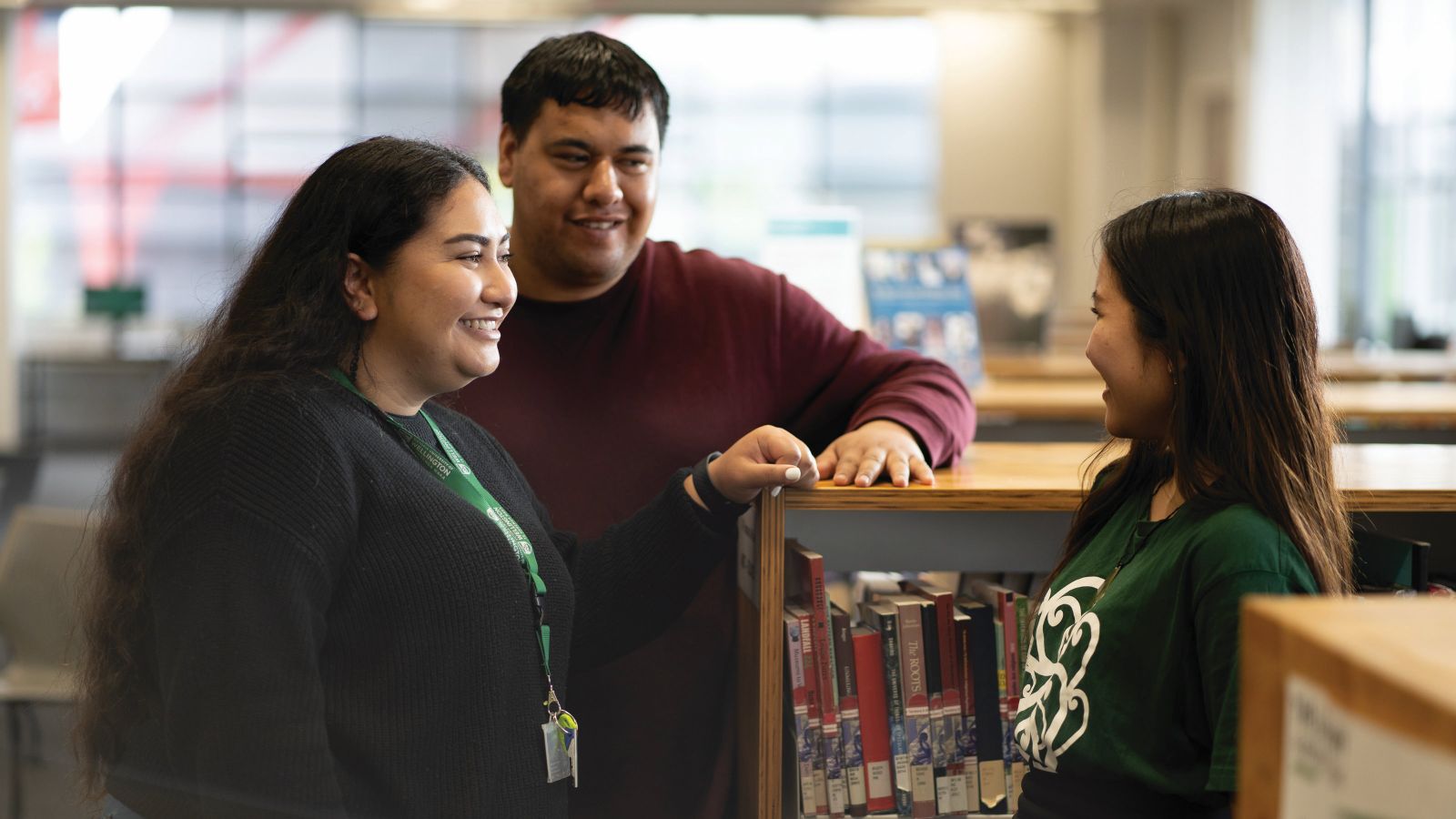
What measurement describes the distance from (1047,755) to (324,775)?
77 centimetres

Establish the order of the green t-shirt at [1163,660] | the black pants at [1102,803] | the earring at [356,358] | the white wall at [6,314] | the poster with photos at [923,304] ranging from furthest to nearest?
the white wall at [6,314], the poster with photos at [923,304], the earring at [356,358], the black pants at [1102,803], the green t-shirt at [1163,660]

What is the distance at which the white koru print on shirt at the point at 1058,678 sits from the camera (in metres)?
1.42

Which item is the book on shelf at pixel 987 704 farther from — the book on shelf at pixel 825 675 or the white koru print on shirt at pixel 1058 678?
the white koru print on shirt at pixel 1058 678

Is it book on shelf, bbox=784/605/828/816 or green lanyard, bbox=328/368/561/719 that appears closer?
green lanyard, bbox=328/368/561/719

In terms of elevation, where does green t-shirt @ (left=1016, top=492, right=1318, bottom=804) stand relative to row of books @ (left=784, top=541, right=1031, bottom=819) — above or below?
above

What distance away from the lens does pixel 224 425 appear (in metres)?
1.40

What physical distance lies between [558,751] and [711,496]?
430 millimetres

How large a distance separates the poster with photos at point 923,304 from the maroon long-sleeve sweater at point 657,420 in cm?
194

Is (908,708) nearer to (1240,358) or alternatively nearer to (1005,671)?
(1005,671)

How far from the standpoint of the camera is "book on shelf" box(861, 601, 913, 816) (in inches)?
74.0

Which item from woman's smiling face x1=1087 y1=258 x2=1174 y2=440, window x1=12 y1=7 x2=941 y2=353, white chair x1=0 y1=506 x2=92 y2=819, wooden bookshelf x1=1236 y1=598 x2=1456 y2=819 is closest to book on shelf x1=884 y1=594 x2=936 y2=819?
woman's smiling face x1=1087 y1=258 x2=1174 y2=440

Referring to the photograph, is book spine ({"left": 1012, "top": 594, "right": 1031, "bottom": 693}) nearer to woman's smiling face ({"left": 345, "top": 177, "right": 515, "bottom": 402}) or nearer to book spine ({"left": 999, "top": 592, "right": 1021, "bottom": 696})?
book spine ({"left": 999, "top": 592, "right": 1021, "bottom": 696})

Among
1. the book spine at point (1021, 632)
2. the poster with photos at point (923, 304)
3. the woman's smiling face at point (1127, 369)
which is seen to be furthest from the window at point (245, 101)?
the woman's smiling face at point (1127, 369)

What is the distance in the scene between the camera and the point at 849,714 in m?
1.89
